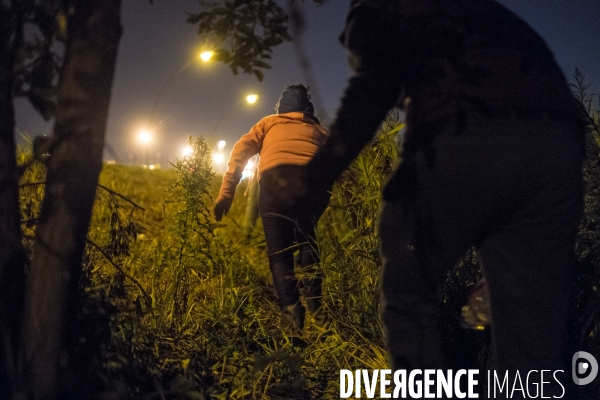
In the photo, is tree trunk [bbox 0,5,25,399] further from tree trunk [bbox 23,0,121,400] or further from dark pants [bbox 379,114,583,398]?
dark pants [bbox 379,114,583,398]

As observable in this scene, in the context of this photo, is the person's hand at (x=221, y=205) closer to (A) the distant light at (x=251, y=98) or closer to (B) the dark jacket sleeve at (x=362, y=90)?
(B) the dark jacket sleeve at (x=362, y=90)

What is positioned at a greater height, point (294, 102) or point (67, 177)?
point (294, 102)

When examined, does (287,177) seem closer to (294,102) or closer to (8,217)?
(294,102)

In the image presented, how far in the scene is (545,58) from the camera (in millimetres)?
1322

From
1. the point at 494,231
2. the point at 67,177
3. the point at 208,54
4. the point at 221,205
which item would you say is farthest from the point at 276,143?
the point at 494,231

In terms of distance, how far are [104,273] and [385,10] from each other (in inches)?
89.7

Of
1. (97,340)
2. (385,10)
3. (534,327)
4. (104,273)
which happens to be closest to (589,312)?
(534,327)

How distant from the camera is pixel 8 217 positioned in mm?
1601

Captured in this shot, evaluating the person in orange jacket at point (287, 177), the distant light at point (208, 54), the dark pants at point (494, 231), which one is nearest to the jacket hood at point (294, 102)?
the person in orange jacket at point (287, 177)

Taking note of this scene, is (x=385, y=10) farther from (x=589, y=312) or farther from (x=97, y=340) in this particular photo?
(x=589, y=312)

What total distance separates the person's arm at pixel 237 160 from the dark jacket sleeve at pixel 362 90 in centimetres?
204

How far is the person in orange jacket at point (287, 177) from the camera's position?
3.05 m

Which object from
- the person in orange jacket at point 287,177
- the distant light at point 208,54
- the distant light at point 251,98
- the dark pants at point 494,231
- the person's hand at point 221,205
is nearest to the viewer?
the dark pants at point 494,231

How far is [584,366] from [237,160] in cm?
238
